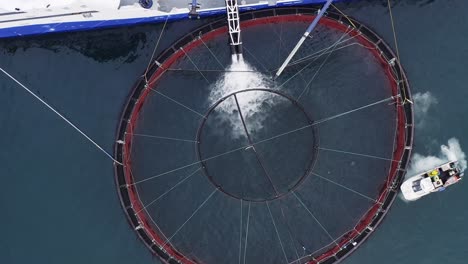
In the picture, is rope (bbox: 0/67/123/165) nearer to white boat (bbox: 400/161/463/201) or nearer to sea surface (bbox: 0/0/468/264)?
sea surface (bbox: 0/0/468/264)

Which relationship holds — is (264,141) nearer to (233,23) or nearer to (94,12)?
(233,23)

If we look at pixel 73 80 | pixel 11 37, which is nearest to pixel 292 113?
pixel 73 80

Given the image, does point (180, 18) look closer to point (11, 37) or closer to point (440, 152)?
point (11, 37)

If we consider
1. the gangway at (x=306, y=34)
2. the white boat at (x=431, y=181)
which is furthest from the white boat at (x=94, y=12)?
the white boat at (x=431, y=181)

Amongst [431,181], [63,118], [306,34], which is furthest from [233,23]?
[431,181]

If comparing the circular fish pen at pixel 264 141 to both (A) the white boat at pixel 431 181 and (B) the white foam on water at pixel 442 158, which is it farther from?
(B) the white foam on water at pixel 442 158

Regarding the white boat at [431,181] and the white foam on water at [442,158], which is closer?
the white boat at [431,181]
